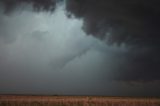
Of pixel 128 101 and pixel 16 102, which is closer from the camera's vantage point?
pixel 16 102

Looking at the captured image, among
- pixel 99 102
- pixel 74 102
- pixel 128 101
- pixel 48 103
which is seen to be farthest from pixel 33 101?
pixel 128 101

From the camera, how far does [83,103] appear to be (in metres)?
62.3

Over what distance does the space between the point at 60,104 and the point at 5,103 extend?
9.32m

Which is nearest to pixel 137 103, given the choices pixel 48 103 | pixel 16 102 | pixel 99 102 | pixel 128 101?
pixel 128 101

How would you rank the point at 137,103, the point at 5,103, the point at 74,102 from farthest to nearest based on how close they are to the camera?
1. the point at 137,103
2. the point at 74,102
3. the point at 5,103

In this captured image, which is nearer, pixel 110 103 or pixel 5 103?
pixel 5 103

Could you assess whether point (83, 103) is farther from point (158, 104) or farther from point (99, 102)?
point (158, 104)

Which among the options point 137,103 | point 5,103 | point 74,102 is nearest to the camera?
point 5,103

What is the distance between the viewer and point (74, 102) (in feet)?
205

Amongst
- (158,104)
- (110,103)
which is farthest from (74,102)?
(158,104)

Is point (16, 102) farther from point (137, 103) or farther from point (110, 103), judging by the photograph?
point (137, 103)

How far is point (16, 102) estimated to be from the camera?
6022 cm

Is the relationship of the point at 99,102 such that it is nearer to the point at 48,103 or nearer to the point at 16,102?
the point at 48,103

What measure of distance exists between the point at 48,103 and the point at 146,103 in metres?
18.9
